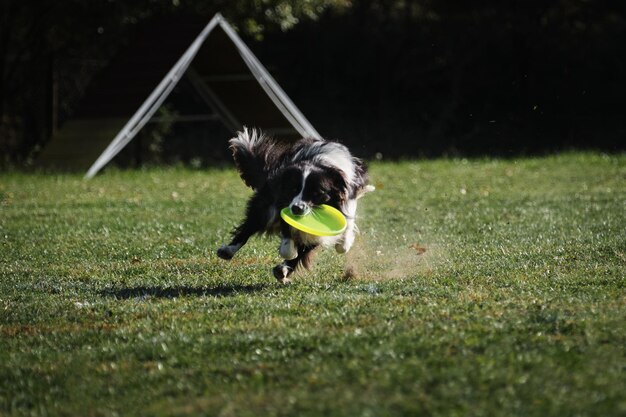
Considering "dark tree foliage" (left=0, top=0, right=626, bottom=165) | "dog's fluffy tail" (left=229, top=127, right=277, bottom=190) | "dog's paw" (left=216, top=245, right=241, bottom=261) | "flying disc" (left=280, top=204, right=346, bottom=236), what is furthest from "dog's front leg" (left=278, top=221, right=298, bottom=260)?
"dark tree foliage" (left=0, top=0, right=626, bottom=165)

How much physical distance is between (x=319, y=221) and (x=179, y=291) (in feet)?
4.17

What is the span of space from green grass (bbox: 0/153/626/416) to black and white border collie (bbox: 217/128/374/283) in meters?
0.25

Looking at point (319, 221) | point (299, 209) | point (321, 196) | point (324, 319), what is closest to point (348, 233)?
point (321, 196)

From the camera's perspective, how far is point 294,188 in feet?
26.5

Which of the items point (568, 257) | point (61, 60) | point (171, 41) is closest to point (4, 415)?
point (568, 257)

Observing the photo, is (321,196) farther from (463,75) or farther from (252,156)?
(463,75)

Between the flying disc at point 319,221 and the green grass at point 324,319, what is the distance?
423 millimetres

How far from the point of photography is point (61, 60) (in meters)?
22.9

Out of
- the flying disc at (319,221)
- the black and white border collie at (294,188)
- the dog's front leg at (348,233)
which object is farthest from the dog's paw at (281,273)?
the dog's front leg at (348,233)

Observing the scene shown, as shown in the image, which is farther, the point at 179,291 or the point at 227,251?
the point at 227,251

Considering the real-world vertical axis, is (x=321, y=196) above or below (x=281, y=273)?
above

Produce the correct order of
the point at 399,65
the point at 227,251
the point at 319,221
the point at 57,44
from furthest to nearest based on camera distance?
the point at 399,65, the point at 57,44, the point at 227,251, the point at 319,221

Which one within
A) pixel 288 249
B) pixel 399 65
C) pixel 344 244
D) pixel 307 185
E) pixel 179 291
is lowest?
pixel 399 65

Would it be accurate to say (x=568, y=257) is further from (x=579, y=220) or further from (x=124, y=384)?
(x=124, y=384)
